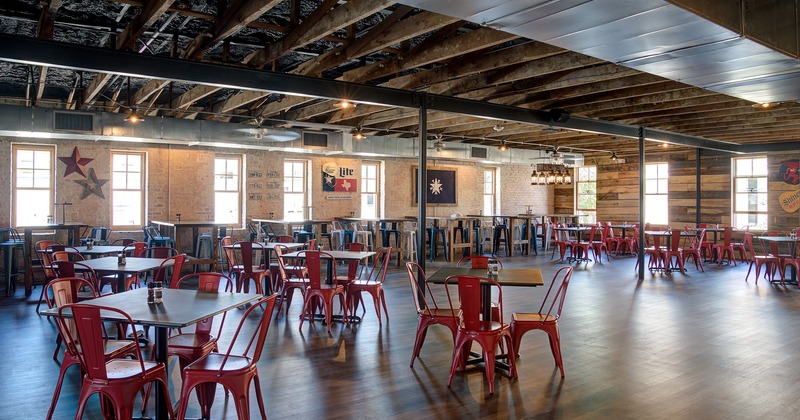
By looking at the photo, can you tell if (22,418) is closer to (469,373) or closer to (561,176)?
(469,373)

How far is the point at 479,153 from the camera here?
1470 centimetres

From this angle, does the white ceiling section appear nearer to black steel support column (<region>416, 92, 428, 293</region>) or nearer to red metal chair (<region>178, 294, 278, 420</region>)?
red metal chair (<region>178, 294, 278, 420</region>)

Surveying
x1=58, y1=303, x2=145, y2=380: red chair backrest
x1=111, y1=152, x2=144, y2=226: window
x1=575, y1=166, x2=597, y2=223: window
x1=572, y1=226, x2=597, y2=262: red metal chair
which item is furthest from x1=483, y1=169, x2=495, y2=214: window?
x1=58, y1=303, x2=145, y2=380: red chair backrest

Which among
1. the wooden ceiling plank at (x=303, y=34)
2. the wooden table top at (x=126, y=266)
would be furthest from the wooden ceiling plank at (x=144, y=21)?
the wooden table top at (x=126, y=266)

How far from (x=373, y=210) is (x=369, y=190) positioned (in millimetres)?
541

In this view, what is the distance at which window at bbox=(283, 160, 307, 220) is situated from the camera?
43.5 ft

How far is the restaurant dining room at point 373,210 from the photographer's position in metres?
3.81

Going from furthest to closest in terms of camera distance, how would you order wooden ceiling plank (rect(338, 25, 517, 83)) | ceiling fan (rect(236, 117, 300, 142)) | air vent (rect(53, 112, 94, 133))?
ceiling fan (rect(236, 117, 300, 142)) < air vent (rect(53, 112, 94, 133)) < wooden ceiling plank (rect(338, 25, 517, 83))

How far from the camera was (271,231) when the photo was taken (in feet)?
40.4

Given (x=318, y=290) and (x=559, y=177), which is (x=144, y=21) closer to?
(x=318, y=290)

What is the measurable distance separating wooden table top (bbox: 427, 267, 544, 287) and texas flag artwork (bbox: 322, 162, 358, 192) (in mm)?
8492

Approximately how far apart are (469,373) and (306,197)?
9.44 meters

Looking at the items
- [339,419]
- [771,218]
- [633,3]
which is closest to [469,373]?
[339,419]

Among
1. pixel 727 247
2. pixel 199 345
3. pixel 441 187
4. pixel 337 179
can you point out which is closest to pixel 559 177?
pixel 441 187
